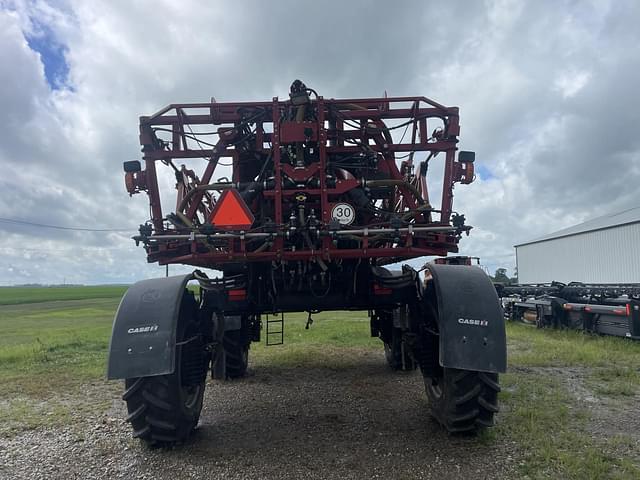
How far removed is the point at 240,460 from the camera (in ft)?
13.8

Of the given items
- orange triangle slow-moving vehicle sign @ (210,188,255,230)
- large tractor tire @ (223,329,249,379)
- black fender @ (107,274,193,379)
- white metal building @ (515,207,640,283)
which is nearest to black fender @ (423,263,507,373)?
orange triangle slow-moving vehicle sign @ (210,188,255,230)

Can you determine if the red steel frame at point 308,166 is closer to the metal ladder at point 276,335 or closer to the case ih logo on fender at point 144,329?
the case ih logo on fender at point 144,329

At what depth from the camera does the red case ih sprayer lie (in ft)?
13.8

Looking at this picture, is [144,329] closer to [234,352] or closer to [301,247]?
[301,247]

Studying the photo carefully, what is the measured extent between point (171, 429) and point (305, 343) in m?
7.23

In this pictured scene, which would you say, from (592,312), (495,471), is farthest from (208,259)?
(592,312)

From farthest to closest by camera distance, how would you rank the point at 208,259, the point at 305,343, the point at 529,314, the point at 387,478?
the point at 529,314 < the point at 305,343 < the point at 208,259 < the point at 387,478

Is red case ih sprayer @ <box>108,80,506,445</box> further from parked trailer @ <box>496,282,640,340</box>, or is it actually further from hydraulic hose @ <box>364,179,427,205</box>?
parked trailer @ <box>496,282,640,340</box>

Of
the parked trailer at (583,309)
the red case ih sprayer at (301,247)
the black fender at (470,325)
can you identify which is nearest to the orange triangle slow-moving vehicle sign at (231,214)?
the red case ih sprayer at (301,247)

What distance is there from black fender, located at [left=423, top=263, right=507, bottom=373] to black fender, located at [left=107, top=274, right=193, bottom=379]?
2209 mm

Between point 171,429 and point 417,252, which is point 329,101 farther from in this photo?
point 171,429

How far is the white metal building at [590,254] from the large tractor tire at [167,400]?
24253mm

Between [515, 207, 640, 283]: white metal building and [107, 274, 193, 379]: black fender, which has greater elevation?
[515, 207, 640, 283]: white metal building

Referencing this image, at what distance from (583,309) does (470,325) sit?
7599 millimetres
